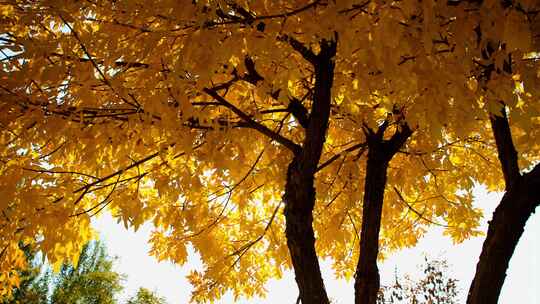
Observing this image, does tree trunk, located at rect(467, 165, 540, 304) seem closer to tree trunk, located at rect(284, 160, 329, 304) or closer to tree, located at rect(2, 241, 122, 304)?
tree trunk, located at rect(284, 160, 329, 304)

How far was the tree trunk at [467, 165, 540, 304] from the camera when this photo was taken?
3.59 meters

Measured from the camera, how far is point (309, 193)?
3.98 metres

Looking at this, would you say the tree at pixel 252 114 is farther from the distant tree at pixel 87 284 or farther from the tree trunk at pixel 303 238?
the distant tree at pixel 87 284

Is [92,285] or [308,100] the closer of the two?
[308,100]

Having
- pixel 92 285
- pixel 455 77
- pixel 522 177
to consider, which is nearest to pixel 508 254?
pixel 522 177

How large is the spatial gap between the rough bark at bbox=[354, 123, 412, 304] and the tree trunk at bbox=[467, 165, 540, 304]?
41.3 inches

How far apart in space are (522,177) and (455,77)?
1636 millimetres

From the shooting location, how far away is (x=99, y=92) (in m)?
3.91

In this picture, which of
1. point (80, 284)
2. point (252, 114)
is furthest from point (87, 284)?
point (252, 114)

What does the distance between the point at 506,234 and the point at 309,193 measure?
1538mm

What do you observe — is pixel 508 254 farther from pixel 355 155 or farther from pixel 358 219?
pixel 358 219

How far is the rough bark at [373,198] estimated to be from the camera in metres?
4.46

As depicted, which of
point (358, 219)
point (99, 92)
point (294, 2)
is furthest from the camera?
point (358, 219)

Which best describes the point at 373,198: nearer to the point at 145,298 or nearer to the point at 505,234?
the point at 505,234
